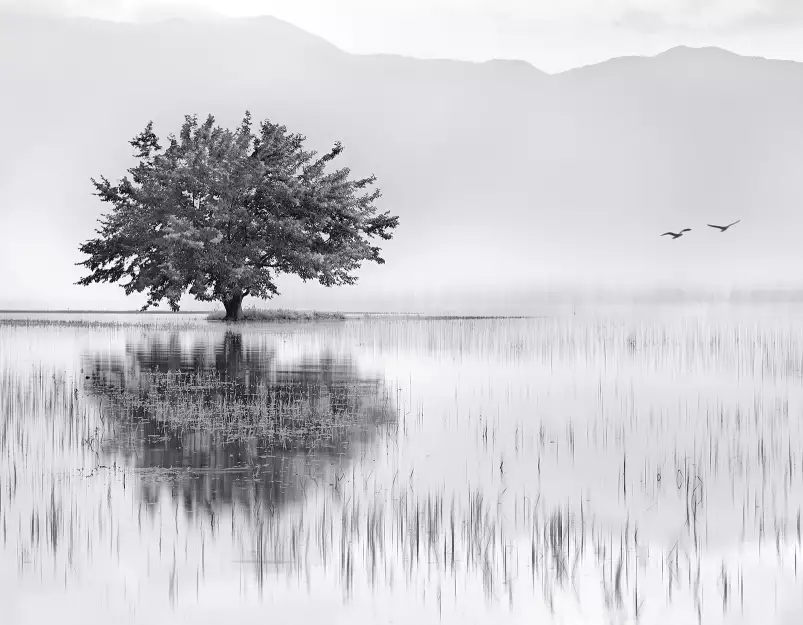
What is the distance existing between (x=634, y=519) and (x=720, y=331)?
31.6m

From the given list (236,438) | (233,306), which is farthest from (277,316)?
(236,438)

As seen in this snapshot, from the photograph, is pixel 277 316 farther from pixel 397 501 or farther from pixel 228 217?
pixel 397 501

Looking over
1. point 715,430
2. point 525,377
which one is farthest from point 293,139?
point 715,430

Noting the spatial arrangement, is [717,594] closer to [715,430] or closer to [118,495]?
[118,495]

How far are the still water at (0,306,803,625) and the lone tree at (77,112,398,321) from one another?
103 ft

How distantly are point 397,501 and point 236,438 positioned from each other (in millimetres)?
3848

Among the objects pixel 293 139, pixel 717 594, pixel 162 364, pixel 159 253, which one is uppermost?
pixel 293 139

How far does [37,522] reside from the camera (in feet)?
25.5

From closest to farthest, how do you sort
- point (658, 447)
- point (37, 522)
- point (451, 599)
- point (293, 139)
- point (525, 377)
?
point (451, 599)
point (37, 522)
point (658, 447)
point (525, 377)
point (293, 139)

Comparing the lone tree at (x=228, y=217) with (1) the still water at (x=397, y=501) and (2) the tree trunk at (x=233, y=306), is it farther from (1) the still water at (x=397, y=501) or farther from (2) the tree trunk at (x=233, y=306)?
(1) the still water at (x=397, y=501)

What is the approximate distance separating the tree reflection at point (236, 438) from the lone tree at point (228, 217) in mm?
24030

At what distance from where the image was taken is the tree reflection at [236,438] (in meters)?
8.95

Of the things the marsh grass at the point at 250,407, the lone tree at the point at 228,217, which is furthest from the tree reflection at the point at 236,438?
the lone tree at the point at 228,217

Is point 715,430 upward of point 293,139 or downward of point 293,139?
downward
